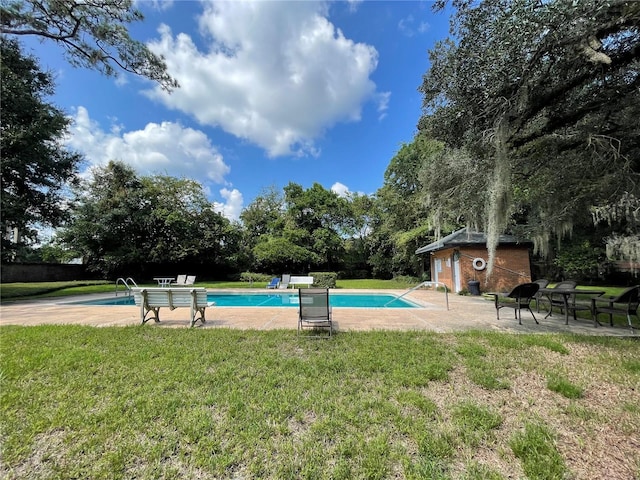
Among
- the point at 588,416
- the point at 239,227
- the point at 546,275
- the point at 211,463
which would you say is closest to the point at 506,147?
the point at 588,416

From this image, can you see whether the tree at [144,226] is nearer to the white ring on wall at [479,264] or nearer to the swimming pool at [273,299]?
the swimming pool at [273,299]

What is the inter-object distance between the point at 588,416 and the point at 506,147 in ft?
16.1

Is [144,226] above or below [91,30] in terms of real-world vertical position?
below

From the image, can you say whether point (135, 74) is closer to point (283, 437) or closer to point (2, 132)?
point (2, 132)

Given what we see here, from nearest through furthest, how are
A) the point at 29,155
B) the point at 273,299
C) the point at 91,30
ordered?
the point at 91,30 → the point at 29,155 → the point at 273,299

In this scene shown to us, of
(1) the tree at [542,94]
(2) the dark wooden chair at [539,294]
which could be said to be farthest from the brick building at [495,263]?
(1) the tree at [542,94]

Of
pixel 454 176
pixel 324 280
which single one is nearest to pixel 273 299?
pixel 324 280

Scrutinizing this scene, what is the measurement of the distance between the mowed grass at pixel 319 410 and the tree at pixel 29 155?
11388mm

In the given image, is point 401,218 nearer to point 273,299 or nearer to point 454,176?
point 273,299

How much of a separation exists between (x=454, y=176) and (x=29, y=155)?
16.5 meters

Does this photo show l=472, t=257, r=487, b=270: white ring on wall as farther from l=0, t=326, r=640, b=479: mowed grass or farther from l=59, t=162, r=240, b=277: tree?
l=59, t=162, r=240, b=277: tree

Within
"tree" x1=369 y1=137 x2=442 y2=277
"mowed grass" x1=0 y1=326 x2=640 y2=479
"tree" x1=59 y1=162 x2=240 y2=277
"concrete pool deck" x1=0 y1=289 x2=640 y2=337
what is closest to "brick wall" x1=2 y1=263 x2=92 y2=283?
"tree" x1=59 y1=162 x2=240 y2=277

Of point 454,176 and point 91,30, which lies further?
point 91,30

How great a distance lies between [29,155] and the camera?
11.7 m
